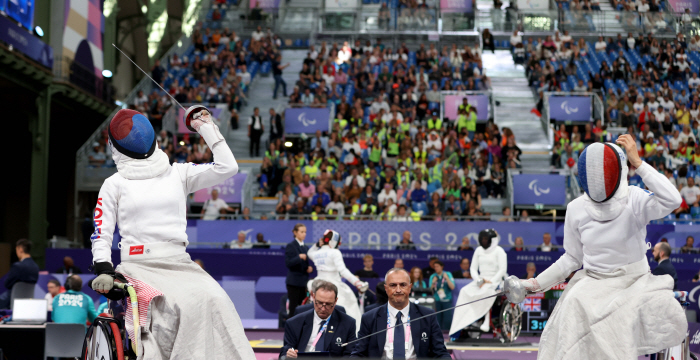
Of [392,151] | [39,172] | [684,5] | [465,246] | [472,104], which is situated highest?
[684,5]

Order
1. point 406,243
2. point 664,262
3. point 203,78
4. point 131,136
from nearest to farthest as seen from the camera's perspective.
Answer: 1. point 131,136
2. point 664,262
3. point 406,243
4. point 203,78

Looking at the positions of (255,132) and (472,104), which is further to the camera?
(472,104)

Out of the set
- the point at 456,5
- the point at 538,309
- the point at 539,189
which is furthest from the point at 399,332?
the point at 456,5

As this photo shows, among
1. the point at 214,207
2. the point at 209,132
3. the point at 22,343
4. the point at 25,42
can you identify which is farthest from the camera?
the point at 25,42

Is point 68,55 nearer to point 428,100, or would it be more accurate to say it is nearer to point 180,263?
point 428,100

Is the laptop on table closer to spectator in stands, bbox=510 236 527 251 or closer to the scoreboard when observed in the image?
the scoreboard

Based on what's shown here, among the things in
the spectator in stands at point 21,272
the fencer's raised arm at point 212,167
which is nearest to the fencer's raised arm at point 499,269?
the spectator in stands at point 21,272

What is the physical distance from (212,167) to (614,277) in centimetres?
249

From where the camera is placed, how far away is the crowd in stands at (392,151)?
17.2 m

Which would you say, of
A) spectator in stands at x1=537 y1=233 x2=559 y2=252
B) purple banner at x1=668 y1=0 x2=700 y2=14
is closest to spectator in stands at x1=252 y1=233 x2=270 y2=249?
spectator in stands at x1=537 y1=233 x2=559 y2=252

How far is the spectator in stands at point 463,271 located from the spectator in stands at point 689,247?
15.2 ft

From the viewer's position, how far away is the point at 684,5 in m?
27.0

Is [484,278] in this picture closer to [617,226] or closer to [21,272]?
[21,272]

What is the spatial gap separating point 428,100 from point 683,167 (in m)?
7.22
